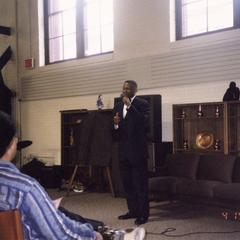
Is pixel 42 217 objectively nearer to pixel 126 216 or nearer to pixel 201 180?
pixel 126 216

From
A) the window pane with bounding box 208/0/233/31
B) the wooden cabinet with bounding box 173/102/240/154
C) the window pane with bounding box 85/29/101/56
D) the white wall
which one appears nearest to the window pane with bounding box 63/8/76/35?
the window pane with bounding box 85/29/101/56

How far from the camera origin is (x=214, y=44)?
6.09 meters

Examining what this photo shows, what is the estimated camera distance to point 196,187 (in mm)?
5113

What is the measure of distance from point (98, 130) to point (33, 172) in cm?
A: 191

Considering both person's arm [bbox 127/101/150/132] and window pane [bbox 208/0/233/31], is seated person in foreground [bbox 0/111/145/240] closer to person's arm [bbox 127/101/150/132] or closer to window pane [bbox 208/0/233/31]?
person's arm [bbox 127/101/150/132]

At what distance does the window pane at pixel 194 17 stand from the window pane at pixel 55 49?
9.86ft

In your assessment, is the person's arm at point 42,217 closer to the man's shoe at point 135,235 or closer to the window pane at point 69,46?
the man's shoe at point 135,235

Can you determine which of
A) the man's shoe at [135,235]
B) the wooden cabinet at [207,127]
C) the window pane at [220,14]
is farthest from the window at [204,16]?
the man's shoe at [135,235]

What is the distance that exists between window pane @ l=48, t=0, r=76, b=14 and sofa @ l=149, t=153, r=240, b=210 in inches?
159

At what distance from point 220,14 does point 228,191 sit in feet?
8.94

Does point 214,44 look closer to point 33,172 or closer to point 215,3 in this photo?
point 215,3

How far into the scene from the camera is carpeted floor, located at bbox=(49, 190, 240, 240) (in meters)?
4.30

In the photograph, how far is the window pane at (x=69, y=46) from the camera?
8.45 m

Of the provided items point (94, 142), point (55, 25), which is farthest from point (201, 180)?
point (55, 25)
